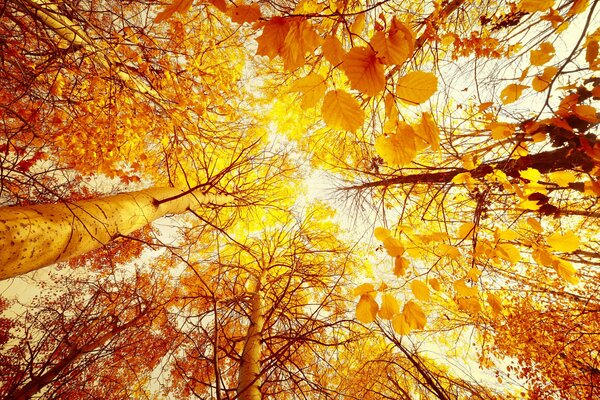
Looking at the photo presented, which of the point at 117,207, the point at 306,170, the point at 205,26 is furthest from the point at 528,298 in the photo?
the point at 205,26

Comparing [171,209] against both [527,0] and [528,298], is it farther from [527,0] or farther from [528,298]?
[528,298]

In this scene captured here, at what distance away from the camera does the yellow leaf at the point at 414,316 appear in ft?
4.22

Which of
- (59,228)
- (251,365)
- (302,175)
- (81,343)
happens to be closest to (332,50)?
(59,228)

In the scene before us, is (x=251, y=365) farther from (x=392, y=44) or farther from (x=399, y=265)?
(x=392, y=44)

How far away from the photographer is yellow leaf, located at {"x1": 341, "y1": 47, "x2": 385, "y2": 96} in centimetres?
82

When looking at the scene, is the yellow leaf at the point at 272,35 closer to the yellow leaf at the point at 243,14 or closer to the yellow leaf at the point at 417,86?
the yellow leaf at the point at 243,14

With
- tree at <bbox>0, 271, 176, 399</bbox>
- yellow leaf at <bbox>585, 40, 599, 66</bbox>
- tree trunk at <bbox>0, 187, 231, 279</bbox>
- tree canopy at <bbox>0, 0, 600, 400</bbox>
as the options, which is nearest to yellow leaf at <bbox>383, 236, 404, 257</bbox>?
tree canopy at <bbox>0, 0, 600, 400</bbox>

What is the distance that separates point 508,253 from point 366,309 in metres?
1.31

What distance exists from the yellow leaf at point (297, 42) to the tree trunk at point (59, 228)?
1.36m

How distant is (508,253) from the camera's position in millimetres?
1793

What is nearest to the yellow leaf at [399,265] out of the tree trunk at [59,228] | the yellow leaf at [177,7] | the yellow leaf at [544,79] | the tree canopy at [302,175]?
the tree canopy at [302,175]

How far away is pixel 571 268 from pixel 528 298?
5.55 m

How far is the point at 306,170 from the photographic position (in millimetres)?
6473

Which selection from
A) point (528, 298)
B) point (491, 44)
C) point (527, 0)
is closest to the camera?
point (527, 0)
